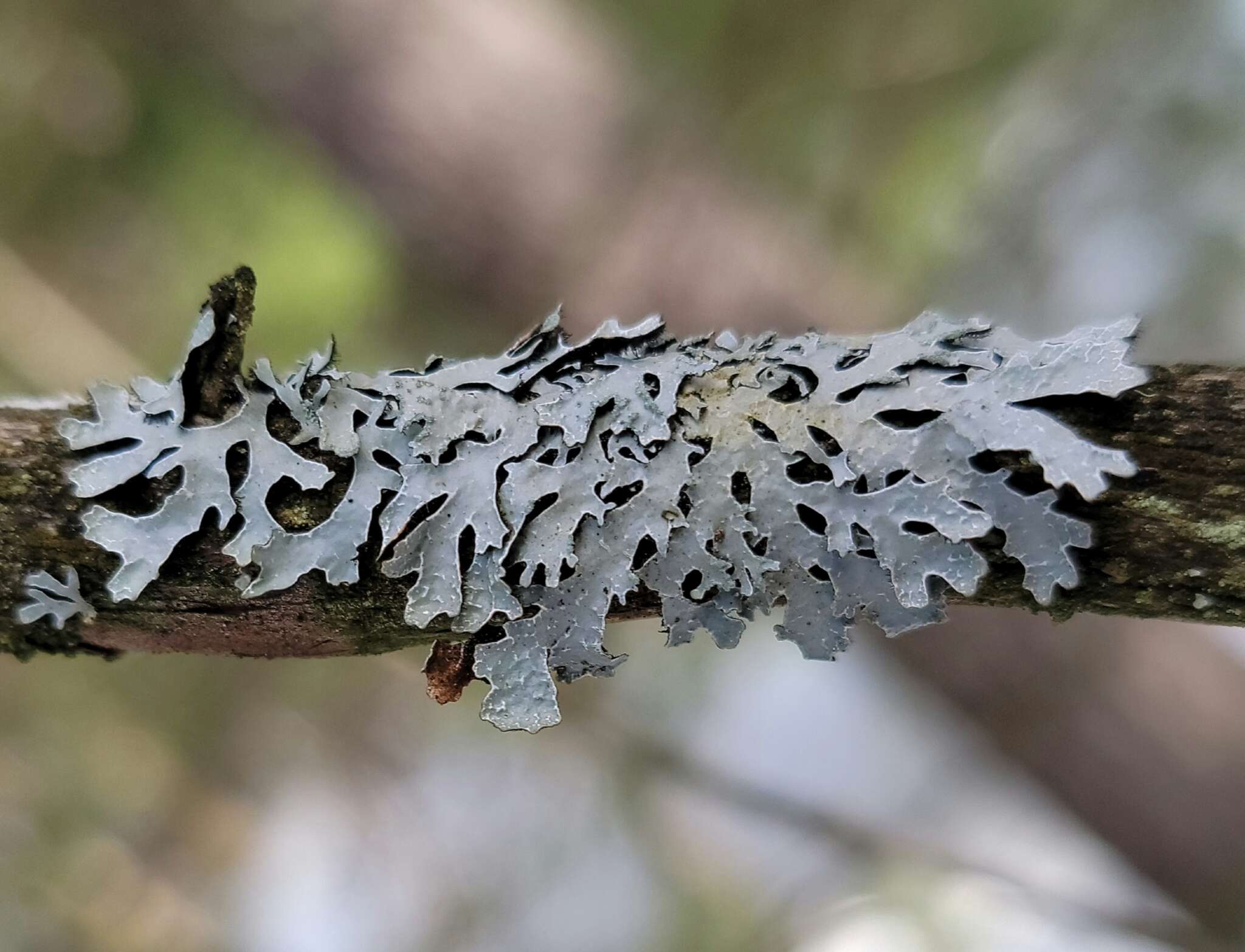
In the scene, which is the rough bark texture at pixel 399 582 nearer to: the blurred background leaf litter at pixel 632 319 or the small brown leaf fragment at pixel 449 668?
the small brown leaf fragment at pixel 449 668

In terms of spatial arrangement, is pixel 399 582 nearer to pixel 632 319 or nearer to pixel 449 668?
pixel 449 668

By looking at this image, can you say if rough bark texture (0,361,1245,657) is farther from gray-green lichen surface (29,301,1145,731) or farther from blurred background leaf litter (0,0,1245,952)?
blurred background leaf litter (0,0,1245,952)

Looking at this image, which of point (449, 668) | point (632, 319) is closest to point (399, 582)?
point (449, 668)

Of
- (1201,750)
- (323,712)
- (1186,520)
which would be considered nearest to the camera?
(1186,520)

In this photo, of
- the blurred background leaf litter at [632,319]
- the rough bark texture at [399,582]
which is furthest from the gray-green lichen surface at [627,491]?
the blurred background leaf litter at [632,319]

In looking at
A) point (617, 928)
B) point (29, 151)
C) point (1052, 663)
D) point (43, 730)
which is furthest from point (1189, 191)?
point (43, 730)

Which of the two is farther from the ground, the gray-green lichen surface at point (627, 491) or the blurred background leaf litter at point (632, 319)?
the blurred background leaf litter at point (632, 319)

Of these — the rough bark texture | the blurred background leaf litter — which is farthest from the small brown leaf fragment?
the blurred background leaf litter

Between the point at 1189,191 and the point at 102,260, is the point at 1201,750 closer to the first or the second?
the point at 1189,191
